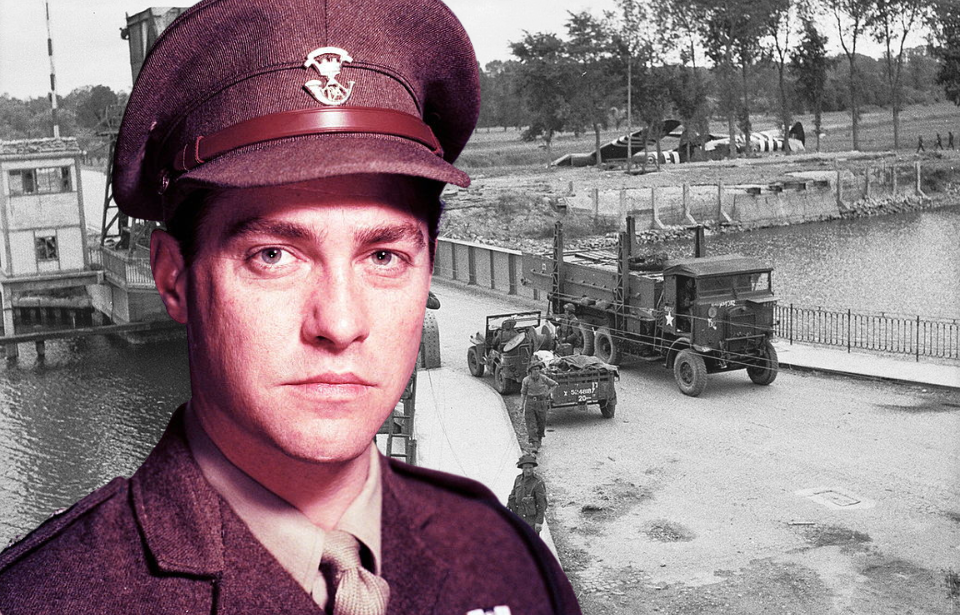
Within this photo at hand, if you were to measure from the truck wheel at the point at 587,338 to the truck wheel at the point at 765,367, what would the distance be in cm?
303

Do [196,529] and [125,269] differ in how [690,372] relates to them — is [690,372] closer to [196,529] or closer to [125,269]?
[125,269]

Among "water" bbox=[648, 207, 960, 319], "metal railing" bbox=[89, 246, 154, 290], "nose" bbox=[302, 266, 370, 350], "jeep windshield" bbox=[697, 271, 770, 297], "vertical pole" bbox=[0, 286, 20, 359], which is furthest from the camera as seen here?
"water" bbox=[648, 207, 960, 319]

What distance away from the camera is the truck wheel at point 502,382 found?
732 inches

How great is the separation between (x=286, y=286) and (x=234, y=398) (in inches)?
6.0

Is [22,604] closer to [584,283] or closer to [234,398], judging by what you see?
[234,398]

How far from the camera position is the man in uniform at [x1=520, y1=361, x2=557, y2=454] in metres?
15.1

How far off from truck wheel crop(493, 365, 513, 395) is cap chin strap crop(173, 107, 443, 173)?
1721 cm

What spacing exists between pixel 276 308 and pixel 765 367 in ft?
61.1

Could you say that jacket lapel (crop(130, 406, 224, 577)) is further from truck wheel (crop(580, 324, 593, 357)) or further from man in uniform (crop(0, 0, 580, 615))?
truck wheel (crop(580, 324, 593, 357))

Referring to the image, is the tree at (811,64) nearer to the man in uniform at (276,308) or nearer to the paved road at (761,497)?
the paved road at (761,497)

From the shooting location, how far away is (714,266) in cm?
1786

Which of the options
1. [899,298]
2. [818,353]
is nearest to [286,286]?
[818,353]

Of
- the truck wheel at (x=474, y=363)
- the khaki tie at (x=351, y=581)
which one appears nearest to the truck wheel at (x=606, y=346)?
the truck wheel at (x=474, y=363)

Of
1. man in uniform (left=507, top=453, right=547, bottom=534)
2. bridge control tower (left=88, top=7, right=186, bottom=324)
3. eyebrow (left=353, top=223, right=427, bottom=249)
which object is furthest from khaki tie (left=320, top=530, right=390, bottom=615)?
bridge control tower (left=88, top=7, right=186, bottom=324)
